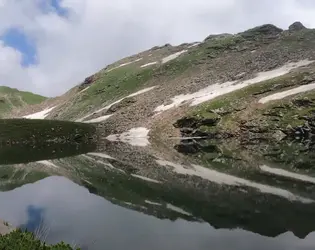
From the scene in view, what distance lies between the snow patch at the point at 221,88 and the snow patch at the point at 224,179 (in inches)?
2033

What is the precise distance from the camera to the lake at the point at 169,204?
18031 mm

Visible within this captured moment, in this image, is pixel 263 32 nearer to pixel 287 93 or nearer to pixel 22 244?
pixel 287 93

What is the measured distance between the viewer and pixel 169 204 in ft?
81.3

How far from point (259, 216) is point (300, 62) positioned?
90.3 meters

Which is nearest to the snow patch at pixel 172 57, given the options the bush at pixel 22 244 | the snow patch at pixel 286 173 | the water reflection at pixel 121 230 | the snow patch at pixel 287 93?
the snow patch at pixel 287 93

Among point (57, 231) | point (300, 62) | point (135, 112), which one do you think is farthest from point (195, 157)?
point (300, 62)

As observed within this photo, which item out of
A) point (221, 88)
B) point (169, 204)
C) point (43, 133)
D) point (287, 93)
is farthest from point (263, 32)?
point (169, 204)

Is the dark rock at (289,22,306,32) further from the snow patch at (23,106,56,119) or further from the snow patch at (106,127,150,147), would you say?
the snow patch at (23,106,56,119)

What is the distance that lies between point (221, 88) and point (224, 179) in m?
70.0

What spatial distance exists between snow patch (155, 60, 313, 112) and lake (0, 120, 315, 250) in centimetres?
5105

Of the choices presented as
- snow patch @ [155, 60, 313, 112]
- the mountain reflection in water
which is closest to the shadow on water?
snow patch @ [155, 60, 313, 112]

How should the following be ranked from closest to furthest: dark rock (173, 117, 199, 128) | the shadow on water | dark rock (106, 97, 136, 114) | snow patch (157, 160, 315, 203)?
snow patch (157, 160, 315, 203) → dark rock (173, 117, 199, 128) → the shadow on water → dark rock (106, 97, 136, 114)

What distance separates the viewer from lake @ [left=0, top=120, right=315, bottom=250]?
18.0 meters

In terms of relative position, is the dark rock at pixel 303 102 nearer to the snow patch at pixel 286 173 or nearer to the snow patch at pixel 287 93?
the snow patch at pixel 287 93
